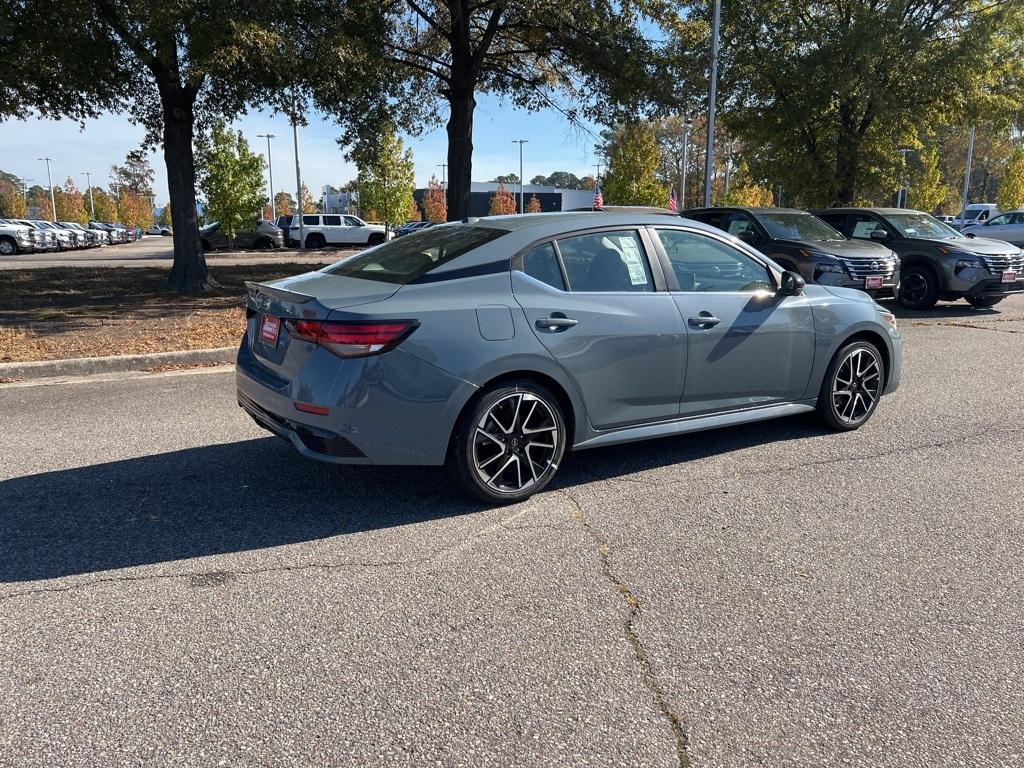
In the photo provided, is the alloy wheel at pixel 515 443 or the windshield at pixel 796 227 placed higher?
the windshield at pixel 796 227

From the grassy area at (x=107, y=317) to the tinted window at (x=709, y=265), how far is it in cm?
572

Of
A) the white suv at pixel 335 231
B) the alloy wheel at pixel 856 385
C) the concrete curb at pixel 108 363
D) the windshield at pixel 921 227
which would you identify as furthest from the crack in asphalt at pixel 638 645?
the white suv at pixel 335 231

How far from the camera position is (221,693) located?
2.57 m

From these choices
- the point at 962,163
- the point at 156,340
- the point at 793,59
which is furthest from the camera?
the point at 962,163

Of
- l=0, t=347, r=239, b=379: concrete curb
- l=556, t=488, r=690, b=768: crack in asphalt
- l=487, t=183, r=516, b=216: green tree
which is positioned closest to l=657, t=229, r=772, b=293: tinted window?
l=556, t=488, r=690, b=768: crack in asphalt

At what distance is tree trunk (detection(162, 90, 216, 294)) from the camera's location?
13.6 meters

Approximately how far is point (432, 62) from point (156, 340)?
35.1ft

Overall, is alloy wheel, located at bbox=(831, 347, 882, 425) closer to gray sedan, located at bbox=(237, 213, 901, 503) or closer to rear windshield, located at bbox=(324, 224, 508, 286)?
gray sedan, located at bbox=(237, 213, 901, 503)

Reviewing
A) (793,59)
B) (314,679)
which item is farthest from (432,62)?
(314,679)

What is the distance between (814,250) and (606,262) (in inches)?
319

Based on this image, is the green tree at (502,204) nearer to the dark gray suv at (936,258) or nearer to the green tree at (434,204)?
the green tree at (434,204)

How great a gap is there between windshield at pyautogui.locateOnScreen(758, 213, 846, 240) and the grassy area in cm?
823

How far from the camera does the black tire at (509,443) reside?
4031 millimetres

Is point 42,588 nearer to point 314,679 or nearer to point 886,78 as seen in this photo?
point 314,679
